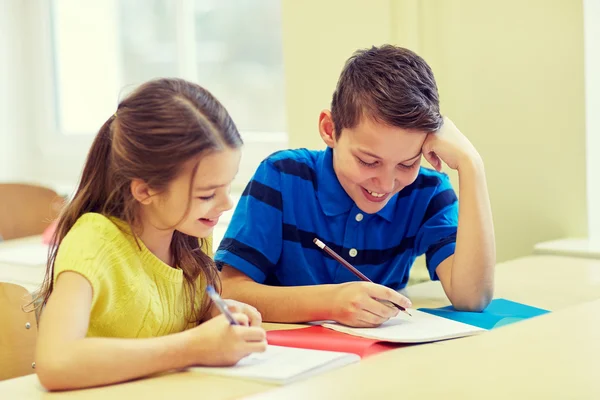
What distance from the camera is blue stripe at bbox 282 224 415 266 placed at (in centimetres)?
170

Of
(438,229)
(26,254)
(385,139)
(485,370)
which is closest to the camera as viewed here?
(485,370)

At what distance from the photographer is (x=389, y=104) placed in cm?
153

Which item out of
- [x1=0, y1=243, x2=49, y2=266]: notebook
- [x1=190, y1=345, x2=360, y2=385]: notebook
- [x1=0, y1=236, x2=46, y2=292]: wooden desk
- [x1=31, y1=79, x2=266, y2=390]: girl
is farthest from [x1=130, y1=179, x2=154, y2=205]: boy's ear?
[x1=0, y1=243, x2=49, y2=266]: notebook

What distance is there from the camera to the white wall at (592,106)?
217 cm

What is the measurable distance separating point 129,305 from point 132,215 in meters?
0.14

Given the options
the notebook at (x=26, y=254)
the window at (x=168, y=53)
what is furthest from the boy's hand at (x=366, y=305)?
the window at (x=168, y=53)

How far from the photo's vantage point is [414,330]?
4.63 ft

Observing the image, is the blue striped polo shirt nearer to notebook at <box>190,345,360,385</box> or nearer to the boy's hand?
the boy's hand

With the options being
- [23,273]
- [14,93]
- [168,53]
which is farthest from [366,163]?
[14,93]

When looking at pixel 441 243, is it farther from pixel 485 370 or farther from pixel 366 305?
pixel 485 370

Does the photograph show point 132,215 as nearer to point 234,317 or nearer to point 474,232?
point 234,317

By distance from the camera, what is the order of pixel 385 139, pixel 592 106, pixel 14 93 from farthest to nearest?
pixel 14 93 < pixel 592 106 < pixel 385 139

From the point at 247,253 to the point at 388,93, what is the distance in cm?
40

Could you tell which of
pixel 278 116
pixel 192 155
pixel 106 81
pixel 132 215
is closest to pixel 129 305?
pixel 132 215
